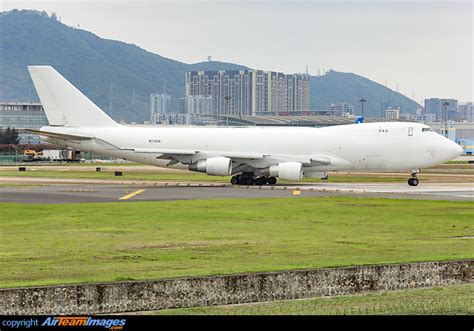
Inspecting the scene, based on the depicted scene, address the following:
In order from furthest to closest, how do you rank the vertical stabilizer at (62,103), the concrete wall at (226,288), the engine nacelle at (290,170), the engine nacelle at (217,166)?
the vertical stabilizer at (62,103) → the engine nacelle at (217,166) → the engine nacelle at (290,170) → the concrete wall at (226,288)

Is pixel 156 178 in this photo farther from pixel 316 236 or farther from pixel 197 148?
pixel 316 236

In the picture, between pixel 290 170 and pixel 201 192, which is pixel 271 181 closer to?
pixel 290 170

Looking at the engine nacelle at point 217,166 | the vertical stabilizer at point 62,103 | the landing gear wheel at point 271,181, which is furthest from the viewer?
the vertical stabilizer at point 62,103

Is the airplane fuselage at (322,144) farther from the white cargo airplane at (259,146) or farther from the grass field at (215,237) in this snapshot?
→ the grass field at (215,237)

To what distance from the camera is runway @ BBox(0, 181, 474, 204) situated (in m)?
52.7

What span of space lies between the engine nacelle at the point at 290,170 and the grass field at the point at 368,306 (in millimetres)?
43284

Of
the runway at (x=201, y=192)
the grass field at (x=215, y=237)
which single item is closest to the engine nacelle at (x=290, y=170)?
the runway at (x=201, y=192)

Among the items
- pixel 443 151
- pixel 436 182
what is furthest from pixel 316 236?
pixel 436 182

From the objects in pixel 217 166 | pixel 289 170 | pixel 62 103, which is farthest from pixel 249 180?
pixel 62 103

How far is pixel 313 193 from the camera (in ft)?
189

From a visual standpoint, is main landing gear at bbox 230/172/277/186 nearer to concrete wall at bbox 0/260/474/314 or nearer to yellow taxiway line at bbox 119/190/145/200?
yellow taxiway line at bbox 119/190/145/200

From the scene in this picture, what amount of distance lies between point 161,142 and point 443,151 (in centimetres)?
2071

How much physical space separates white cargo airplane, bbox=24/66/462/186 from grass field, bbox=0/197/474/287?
A: 1752 cm

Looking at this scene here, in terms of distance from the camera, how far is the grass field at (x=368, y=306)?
18656 mm
